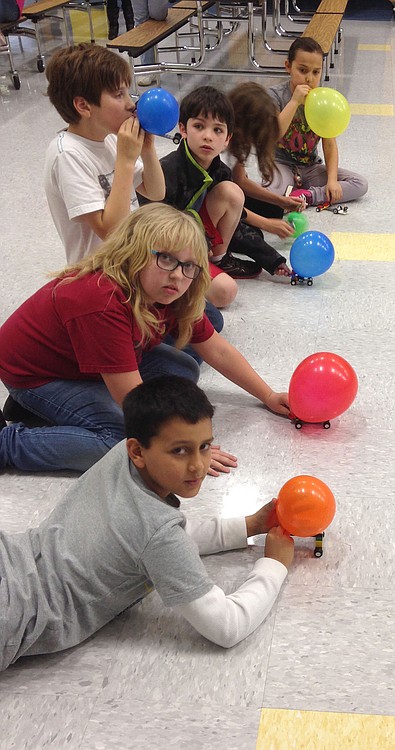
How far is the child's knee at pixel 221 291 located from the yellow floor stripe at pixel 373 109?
2.67 meters

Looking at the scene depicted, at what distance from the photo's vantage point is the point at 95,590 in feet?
4.90

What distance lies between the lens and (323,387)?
6.84 ft

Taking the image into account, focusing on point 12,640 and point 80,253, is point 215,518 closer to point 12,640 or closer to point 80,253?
point 12,640

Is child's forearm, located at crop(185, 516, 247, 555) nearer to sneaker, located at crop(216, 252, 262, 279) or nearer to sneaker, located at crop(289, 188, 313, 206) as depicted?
sneaker, located at crop(216, 252, 262, 279)

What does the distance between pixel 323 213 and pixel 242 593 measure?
7.96 feet

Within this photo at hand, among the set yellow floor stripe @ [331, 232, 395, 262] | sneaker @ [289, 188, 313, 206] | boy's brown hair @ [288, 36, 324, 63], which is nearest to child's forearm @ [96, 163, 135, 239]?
yellow floor stripe @ [331, 232, 395, 262]

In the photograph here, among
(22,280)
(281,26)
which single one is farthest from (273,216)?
(281,26)

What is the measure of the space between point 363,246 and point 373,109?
212cm

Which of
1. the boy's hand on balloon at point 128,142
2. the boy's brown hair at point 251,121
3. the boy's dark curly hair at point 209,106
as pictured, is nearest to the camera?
the boy's hand on balloon at point 128,142

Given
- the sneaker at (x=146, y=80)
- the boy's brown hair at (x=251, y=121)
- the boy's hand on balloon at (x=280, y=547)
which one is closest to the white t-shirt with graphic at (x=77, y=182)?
the boy's brown hair at (x=251, y=121)

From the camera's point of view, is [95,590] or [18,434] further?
[18,434]

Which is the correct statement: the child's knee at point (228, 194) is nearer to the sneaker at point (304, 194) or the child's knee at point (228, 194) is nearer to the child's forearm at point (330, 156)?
the sneaker at point (304, 194)

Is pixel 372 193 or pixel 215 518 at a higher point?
pixel 215 518

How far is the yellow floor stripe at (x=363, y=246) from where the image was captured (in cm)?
322
